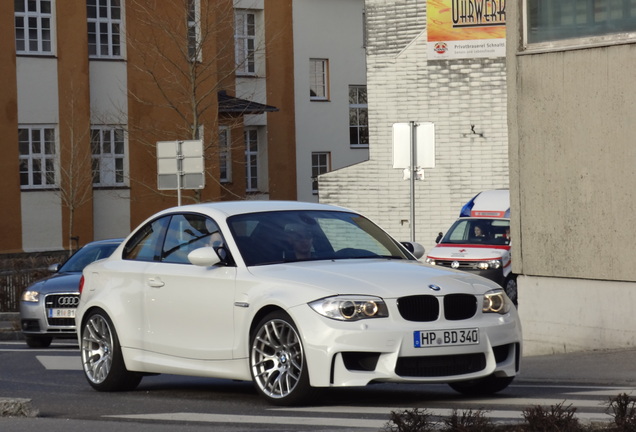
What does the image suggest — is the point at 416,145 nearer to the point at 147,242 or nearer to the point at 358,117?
the point at 147,242

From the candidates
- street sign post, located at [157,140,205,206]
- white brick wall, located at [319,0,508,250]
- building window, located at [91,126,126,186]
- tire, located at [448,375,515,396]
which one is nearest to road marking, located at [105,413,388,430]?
tire, located at [448,375,515,396]

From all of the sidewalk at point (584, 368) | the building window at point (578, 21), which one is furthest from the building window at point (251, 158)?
the sidewalk at point (584, 368)

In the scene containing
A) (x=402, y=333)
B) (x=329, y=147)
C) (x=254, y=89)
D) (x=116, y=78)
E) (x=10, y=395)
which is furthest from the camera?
(x=329, y=147)

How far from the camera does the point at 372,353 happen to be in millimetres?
9938

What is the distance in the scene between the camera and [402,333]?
389 inches

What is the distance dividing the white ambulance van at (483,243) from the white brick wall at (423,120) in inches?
466

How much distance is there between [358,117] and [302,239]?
4423 centimetres

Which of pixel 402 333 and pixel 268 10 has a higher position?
pixel 268 10

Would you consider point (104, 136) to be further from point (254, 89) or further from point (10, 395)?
point (10, 395)

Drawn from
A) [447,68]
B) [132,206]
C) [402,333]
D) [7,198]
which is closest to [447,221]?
[447,68]

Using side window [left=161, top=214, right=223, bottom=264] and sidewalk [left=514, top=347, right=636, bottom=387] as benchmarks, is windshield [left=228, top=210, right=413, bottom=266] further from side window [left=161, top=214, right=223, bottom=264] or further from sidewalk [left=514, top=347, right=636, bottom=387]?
sidewalk [left=514, top=347, right=636, bottom=387]

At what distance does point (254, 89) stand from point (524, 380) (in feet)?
127

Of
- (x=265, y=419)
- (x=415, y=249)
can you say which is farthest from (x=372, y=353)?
(x=415, y=249)

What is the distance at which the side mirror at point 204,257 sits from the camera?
35.8ft
